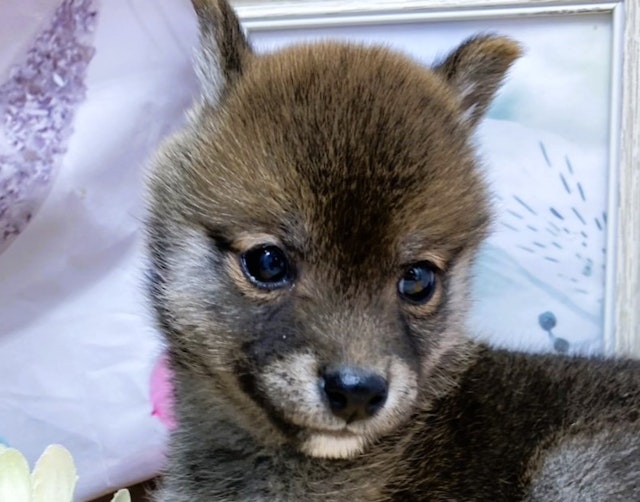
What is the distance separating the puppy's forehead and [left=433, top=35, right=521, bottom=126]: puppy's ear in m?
0.10

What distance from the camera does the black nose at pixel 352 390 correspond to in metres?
0.85

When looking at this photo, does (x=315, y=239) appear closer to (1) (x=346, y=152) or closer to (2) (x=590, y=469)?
(1) (x=346, y=152)

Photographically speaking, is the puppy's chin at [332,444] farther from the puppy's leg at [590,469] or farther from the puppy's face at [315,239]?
the puppy's leg at [590,469]

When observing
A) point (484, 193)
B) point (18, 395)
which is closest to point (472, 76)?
point (484, 193)

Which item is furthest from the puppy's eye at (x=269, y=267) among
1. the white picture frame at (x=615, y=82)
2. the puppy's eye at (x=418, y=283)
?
the white picture frame at (x=615, y=82)

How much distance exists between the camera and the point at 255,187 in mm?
963

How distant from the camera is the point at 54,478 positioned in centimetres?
89

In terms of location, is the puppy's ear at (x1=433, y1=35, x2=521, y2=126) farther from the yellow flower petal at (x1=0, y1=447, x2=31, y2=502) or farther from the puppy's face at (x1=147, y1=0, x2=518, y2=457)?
the yellow flower petal at (x1=0, y1=447, x2=31, y2=502)

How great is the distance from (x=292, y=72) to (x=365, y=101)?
0.11 meters

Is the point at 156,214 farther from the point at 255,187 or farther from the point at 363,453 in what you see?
the point at 363,453

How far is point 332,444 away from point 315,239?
233 mm

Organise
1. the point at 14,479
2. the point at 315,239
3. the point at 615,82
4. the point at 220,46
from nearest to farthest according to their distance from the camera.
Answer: the point at 14,479 → the point at 315,239 → the point at 220,46 → the point at 615,82

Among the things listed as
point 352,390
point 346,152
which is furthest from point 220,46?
point 352,390

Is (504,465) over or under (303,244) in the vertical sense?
under
